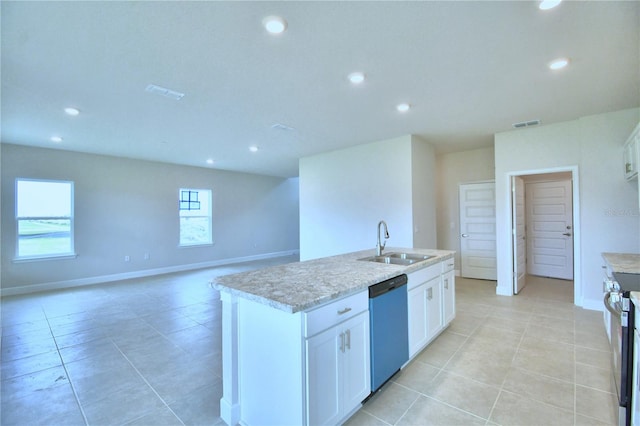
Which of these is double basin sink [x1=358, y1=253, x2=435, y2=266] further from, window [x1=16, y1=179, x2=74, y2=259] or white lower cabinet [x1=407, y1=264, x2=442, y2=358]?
window [x1=16, y1=179, x2=74, y2=259]

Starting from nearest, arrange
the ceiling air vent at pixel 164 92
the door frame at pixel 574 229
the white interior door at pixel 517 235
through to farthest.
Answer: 1. the ceiling air vent at pixel 164 92
2. the door frame at pixel 574 229
3. the white interior door at pixel 517 235

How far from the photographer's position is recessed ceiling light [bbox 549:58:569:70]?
2.56 m

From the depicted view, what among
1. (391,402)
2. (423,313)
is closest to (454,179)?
(423,313)

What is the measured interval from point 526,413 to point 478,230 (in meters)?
4.54

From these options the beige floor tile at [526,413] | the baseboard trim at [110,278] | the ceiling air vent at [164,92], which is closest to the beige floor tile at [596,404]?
the beige floor tile at [526,413]

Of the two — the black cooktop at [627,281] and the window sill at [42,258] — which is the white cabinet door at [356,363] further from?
the window sill at [42,258]

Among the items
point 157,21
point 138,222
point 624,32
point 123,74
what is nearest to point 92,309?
point 138,222

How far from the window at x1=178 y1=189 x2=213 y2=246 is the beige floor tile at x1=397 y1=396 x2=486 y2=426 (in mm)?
7083

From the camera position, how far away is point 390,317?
2.22 m

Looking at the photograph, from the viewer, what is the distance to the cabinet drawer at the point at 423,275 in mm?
2521

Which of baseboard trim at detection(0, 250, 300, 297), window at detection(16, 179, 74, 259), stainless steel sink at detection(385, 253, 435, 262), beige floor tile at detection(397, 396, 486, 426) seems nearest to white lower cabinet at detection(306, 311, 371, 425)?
beige floor tile at detection(397, 396, 486, 426)

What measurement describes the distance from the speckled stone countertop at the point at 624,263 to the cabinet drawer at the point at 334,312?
225cm

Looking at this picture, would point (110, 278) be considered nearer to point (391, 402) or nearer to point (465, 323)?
→ point (391, 402)

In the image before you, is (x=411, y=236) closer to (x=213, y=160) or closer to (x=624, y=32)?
(x=624, y=32)
